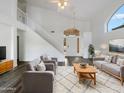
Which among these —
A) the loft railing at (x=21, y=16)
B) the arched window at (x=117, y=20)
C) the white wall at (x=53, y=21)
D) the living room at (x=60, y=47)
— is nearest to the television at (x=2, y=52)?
the living room at (x=60, y=47)

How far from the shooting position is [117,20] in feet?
25.7

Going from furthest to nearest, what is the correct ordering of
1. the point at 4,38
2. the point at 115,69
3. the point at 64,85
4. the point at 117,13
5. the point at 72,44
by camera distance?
the point at 72,44
the point at 117,13
the point at 4,38
the point at 115,69
the point at 64,85

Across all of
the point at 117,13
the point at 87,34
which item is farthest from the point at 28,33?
the point at 117,13

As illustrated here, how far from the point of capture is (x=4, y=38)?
6.98 meters

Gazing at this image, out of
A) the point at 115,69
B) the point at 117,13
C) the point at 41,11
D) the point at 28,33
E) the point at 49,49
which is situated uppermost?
the point at 41,11

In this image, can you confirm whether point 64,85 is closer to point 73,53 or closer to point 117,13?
point 117,13

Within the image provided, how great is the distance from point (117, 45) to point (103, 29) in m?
2.50

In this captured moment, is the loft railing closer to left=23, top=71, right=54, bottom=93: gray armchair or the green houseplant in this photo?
the green houseplant

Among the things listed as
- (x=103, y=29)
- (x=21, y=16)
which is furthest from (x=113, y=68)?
(x=21, y=16)

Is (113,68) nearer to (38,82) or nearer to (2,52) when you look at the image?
(38,82)

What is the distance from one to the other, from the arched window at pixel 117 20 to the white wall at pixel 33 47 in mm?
4147

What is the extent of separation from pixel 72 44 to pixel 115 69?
903 cm

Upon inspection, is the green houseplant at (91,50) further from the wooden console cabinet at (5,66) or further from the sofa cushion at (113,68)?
the wooden console cabinet at (5,66)

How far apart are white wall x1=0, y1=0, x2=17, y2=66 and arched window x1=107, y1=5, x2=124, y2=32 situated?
18.6ft
